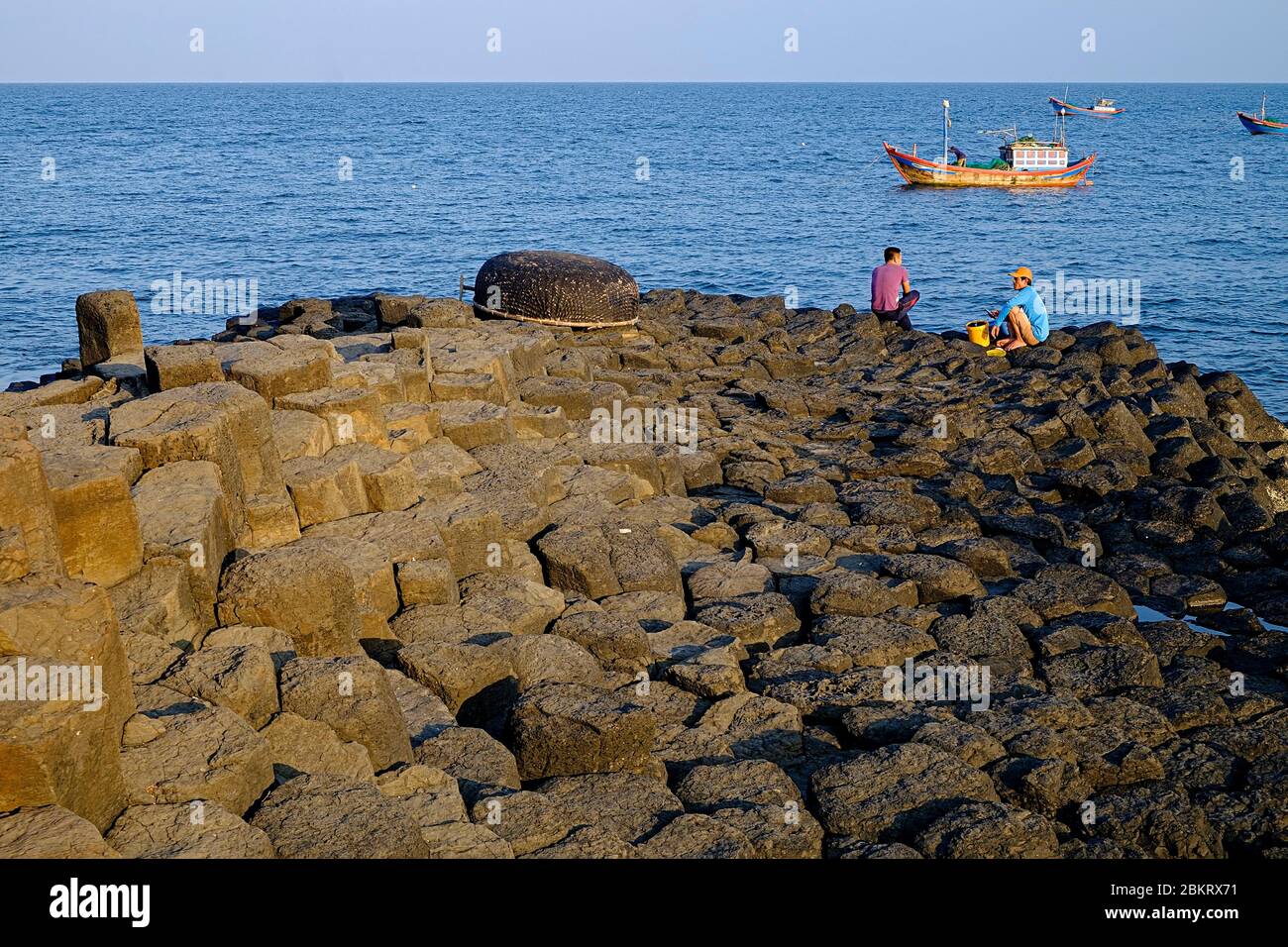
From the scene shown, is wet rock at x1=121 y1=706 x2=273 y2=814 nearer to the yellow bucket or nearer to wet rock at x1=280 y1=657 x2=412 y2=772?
wet rock at x1=280 y1=657 x2=412 y2=772

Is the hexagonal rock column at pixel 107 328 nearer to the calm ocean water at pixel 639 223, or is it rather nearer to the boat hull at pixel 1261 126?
the calm ocean water at pixel 639 223

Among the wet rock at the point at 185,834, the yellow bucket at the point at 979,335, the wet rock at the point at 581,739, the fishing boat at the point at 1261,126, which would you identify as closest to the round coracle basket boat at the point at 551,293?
the yellow bucket at the point at 979,335

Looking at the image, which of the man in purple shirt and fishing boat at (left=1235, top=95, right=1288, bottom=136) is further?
fishing boat at (left=1235, top=95, right=1288, bottom=136)

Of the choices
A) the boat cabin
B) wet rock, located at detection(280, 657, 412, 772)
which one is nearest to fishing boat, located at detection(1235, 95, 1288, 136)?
the boat cabin

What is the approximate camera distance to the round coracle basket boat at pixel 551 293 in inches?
624

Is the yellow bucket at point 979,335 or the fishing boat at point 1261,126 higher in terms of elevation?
the fishing boat at point 1261,126

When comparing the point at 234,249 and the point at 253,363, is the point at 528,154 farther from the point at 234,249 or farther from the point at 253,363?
the point at 253,363

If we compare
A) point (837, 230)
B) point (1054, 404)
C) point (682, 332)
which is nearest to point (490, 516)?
point (1054, 404)

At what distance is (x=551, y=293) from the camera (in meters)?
15.9

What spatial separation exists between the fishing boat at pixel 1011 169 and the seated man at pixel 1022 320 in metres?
35.4

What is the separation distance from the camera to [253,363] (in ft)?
30.7

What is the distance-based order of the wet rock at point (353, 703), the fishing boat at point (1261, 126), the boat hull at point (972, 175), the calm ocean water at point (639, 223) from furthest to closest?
1. the fishing boat at point (1261, 126)
2. the boat hull at point (972, 175)
3. the calm ocean water at point (639, 223)
4. the wet rock at point (353, 703)

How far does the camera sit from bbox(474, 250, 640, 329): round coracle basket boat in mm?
15859

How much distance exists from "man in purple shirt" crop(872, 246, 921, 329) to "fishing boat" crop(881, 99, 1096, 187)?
34188 mm
